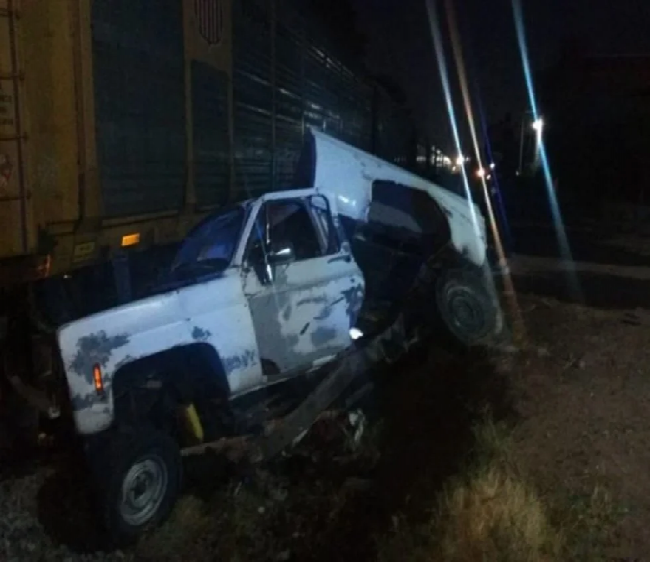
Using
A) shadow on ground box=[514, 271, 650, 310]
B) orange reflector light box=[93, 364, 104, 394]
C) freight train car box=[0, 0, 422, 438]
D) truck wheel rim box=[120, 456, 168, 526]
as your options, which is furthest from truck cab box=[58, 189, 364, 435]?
shadow on ground box=[514, 271, 650, 310]

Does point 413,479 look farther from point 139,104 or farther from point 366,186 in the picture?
point 139,104

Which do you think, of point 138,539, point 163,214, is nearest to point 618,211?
point 163,214

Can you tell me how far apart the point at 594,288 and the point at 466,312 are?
5.09m

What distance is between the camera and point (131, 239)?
22.2ft

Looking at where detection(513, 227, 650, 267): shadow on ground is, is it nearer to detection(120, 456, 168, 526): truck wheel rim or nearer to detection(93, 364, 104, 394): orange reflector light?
detection(120, 456, 168, 526): truck wheel rim

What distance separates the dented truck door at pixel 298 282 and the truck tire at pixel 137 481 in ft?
3.44

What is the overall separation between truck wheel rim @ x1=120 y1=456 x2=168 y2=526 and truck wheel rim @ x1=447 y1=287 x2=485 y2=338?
353 centimetres

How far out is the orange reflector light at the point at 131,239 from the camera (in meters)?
6.64

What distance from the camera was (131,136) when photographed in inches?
260

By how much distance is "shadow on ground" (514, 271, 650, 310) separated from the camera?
1148 cm

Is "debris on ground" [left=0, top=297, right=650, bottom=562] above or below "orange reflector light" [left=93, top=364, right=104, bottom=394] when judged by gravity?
below

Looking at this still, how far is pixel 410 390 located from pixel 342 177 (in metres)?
1.80

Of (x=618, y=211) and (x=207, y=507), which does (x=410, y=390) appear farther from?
(x=618, y=211)

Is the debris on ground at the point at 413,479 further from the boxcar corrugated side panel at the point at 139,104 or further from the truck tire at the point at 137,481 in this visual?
the boxcar corrugated side panel at the point at 139,104
